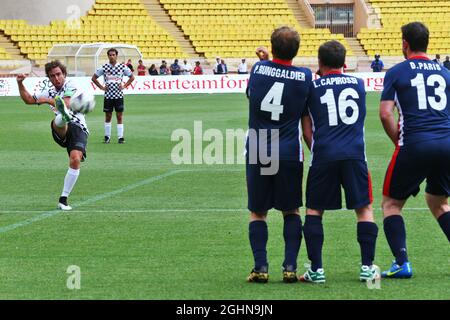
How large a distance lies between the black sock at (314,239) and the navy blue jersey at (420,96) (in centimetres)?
101

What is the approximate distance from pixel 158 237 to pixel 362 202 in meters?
3.01

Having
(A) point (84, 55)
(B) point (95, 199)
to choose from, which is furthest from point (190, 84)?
(B) point (95, 199)

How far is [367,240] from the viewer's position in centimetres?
792

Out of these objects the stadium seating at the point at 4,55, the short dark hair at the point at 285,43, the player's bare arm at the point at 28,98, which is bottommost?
the short dark hair at the point at 285,43

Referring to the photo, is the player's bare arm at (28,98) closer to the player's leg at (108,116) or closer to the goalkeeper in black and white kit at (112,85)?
the player's leg at (108,116)

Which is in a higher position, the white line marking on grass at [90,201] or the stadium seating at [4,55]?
the stadium seating at [4,55]

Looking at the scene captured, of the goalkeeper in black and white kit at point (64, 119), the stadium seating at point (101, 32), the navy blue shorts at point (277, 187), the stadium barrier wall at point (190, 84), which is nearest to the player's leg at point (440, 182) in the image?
the navy blue shorts at point (277, 187)

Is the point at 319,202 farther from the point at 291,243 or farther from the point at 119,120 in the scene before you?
the point at 119,120

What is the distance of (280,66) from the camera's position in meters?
7.94

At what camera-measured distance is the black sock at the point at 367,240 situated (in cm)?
789

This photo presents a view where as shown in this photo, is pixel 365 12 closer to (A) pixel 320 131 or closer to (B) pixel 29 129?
(B) pixel 29 129

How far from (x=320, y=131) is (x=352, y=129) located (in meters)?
0.26

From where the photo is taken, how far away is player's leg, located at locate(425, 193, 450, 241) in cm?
830

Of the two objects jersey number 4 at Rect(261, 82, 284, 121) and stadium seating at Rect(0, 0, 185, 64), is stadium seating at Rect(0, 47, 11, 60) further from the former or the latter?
jersey number 4 at Rect(261, 82, 284, 121)
